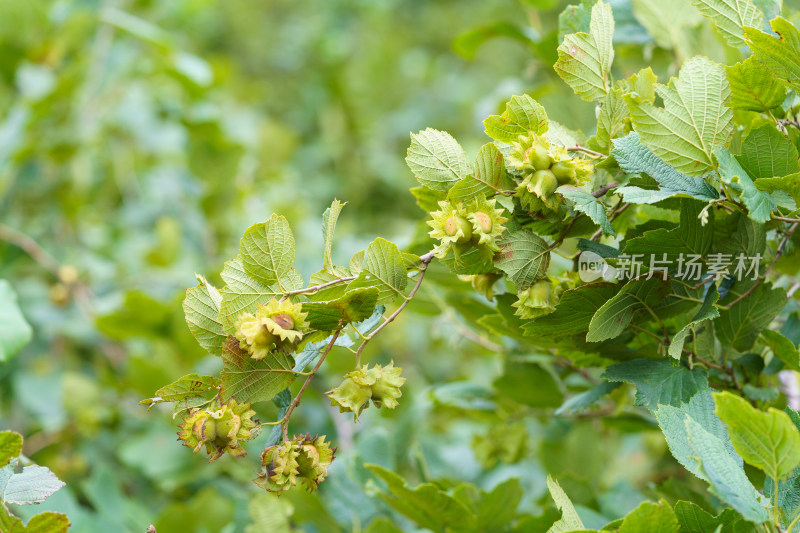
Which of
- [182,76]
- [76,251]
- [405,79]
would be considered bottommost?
[76,251]

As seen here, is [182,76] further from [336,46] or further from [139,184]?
[336,46]

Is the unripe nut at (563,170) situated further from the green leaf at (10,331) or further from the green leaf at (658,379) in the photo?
the green leaf at (10,331)

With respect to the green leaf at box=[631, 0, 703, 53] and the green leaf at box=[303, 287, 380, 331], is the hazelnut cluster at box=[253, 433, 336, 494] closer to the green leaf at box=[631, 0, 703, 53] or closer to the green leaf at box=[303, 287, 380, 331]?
the green leaf at box=[303, 287, 380, 331]

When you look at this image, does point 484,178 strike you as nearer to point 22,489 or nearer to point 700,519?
point 700,519

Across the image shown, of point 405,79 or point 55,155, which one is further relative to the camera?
point 405,79

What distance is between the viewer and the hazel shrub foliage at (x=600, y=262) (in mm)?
435

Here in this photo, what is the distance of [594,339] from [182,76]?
44.7 inches

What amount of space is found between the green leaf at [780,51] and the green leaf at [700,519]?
0.94 feet

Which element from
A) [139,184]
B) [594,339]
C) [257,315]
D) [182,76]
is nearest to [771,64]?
[594,339]

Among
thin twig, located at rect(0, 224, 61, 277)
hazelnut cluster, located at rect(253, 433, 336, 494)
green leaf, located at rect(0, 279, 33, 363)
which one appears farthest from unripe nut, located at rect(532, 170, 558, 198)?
thin twig, located at rect(0, 224, 61, 277)

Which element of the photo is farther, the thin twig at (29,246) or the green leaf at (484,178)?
the thin twig at (29,246)

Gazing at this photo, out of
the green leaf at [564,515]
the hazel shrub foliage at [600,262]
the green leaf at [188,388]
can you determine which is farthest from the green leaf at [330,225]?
the green leaf at [564,515]

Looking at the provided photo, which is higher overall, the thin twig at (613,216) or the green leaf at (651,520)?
the thin twig at (613,216)

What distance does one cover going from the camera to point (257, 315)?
435 mm
